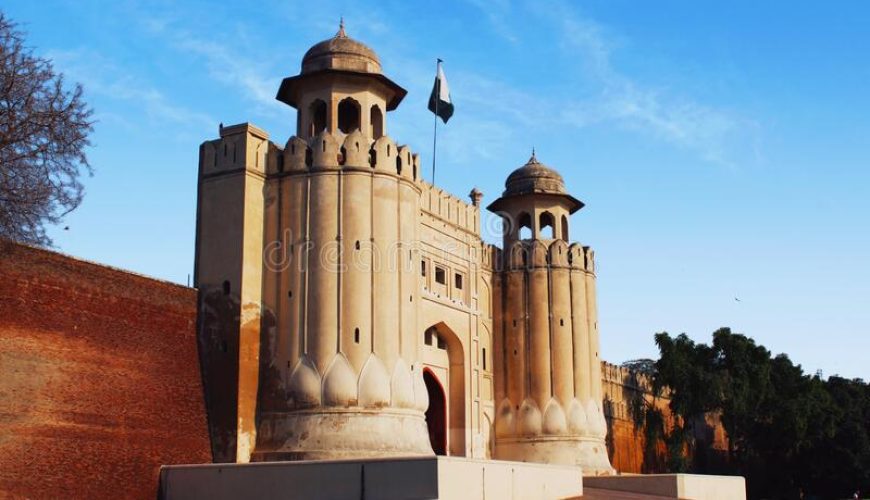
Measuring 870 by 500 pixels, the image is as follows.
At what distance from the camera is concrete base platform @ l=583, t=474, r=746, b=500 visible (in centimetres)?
2959

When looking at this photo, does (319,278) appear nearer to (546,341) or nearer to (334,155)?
(334,155)

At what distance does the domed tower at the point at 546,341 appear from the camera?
32625 millimetres

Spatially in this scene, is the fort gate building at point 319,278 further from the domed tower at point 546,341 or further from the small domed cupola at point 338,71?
the domed tower at point 546,341

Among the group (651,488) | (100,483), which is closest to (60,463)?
(100,483)

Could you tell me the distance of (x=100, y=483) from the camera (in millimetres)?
19906

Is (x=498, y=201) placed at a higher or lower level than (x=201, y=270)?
higher

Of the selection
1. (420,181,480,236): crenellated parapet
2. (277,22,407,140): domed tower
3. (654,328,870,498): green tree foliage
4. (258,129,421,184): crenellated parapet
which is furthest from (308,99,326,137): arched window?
(654,328,870,498): green tree foliage

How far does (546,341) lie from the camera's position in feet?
110

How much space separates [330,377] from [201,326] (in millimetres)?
3120

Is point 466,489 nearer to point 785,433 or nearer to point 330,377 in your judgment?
point 330,377

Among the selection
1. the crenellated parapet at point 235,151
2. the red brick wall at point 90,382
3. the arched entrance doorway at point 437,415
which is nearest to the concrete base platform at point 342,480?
the red brick wall at point 90,382

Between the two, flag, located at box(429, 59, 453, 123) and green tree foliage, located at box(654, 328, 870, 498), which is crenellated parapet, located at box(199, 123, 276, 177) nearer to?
flag, located at box(429, 59, 453, 123)

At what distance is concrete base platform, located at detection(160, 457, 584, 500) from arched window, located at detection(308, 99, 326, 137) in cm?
953

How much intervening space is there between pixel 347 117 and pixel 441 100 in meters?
5.59
